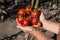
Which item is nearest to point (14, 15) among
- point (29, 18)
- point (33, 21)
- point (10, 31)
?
point (10, 31)

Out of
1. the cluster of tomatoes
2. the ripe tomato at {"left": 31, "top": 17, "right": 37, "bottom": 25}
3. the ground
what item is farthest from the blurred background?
the ripe tomato at {"left": 31, "top": 17, "right": 37, "bottom": 25}

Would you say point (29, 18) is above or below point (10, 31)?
above

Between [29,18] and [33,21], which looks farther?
[29,18]

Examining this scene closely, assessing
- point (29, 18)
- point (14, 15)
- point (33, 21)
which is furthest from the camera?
point (14, 15)

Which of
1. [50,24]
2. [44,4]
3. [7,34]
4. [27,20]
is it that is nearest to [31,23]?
[27,20]

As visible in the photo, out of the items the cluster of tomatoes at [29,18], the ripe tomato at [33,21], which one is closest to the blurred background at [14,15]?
the cluster of tomatoes at [29,18]

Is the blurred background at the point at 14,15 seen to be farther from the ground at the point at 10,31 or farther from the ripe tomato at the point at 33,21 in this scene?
the ripe tomato at the point at 33,21

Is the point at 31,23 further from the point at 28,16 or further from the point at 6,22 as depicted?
the point at 6,22

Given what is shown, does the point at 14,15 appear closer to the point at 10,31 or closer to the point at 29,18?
the point at 10,31

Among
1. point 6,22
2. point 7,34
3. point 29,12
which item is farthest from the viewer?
point 6,22
